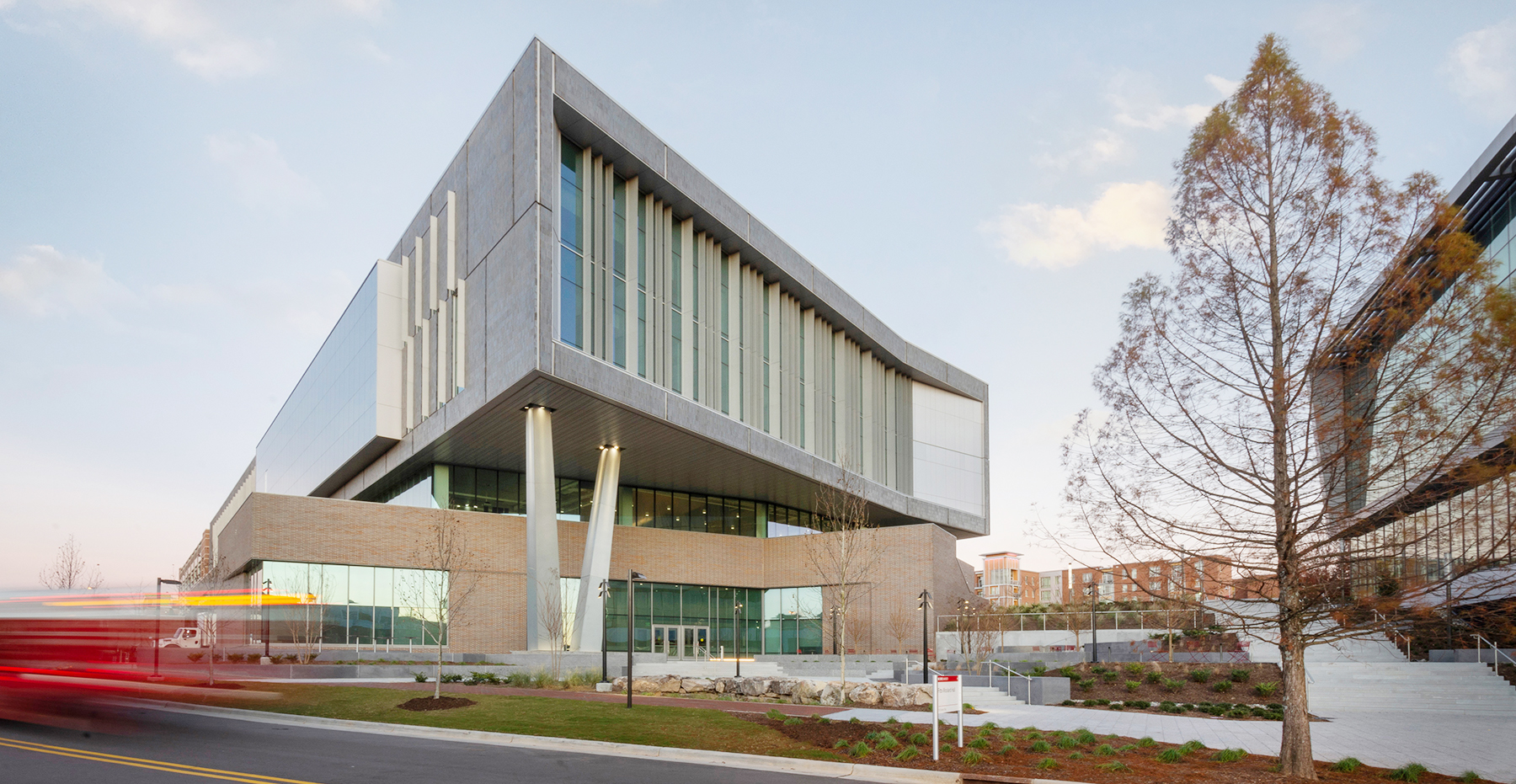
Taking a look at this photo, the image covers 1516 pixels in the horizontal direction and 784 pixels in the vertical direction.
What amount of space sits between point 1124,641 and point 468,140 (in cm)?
3502

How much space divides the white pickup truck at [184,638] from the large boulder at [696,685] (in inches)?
994

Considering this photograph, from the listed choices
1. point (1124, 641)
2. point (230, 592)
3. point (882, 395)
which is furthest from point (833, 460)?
point (230, 592)

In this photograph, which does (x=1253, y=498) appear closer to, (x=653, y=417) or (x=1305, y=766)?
(x=1305, y=766)

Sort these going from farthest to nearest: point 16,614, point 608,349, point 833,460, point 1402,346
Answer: point 833,460 → point 608,349 → point 16,614 → point 1402,346

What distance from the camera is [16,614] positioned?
57.1ft

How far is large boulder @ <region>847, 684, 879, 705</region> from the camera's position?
84.2 ft

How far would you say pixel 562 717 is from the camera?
20.6 metres

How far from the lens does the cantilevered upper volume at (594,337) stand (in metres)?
34.2

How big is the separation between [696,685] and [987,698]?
8675mm

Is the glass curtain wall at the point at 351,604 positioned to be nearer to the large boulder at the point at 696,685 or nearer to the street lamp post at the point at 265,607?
the street lamp post at the point at 265,607

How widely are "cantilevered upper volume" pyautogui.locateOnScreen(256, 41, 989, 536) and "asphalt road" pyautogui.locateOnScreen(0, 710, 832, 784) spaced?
1654 centimetres

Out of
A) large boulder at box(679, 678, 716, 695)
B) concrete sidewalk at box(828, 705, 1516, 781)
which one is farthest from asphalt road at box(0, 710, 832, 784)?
large boulder at box(679, 678, 716, 695)

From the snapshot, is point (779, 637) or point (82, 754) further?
point (779, 637)

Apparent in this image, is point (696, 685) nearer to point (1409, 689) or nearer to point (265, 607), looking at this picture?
point (265, 607)
